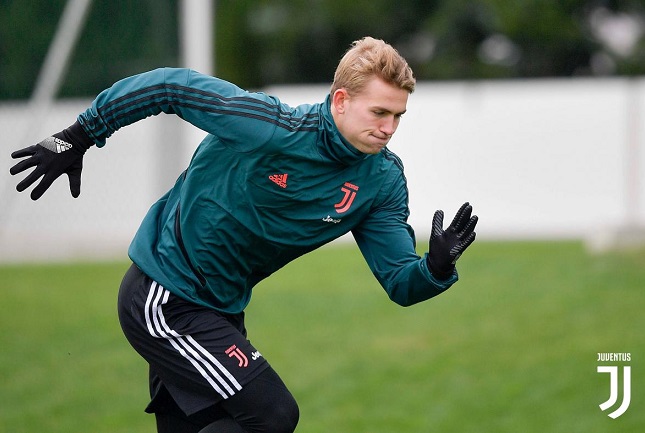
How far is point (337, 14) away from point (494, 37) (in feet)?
14.2

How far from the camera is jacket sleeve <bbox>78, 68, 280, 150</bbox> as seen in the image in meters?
4.31

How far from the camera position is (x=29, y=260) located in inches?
514

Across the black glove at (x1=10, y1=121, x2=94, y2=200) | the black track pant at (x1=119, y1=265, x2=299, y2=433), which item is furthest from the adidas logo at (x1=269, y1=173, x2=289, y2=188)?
the black glove at (x1=10, y1=121, x2=94, y2=200)

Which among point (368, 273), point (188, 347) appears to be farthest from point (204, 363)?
point (368, 273)

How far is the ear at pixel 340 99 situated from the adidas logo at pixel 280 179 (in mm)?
347

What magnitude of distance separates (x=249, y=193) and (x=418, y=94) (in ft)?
45.2

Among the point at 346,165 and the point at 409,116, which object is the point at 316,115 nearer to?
the point at 346,165

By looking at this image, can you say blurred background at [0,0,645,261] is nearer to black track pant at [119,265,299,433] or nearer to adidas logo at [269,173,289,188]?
black track pant at [119,265,299,433]

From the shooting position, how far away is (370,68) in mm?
4242

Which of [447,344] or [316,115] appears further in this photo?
[447,344]

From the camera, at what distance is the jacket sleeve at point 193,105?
431cm

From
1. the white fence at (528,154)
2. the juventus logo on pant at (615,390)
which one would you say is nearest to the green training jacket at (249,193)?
the juventus logo on pant at (615,390)

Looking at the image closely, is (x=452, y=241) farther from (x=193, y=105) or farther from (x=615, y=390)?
(x=615, y=390)

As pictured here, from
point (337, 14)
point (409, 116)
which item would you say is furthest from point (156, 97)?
point (337, 14)
